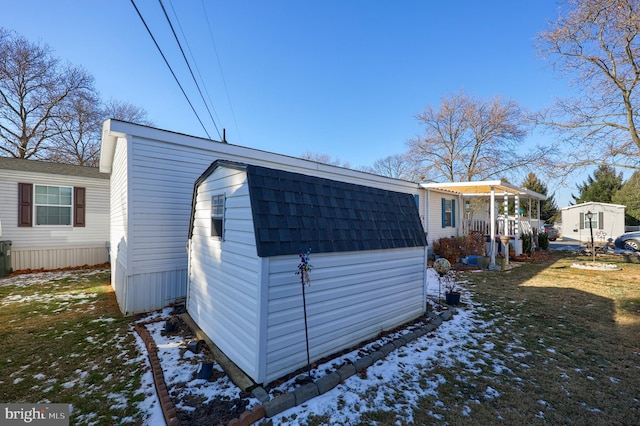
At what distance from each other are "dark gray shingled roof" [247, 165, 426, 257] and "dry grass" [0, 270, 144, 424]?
7.30 ft

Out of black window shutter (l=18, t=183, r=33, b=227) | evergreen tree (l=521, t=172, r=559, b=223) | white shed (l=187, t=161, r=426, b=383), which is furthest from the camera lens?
evergreen tree (l=521, t=172, r=559, b=223)

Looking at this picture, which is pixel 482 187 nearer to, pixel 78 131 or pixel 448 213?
pixel 448 213

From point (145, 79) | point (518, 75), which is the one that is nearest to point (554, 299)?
point (518, 75)

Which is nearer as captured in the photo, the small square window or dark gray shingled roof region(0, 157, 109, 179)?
dark gray shingled roof region(0, 157, 109, 179)

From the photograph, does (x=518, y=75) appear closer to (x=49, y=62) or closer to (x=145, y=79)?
(x=145, y=79)

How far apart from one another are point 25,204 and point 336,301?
454 inches

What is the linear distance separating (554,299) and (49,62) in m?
26.3

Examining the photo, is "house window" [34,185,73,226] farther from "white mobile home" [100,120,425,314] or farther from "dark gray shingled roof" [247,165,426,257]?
"dark gray shingled roof" [247,165,426,257]

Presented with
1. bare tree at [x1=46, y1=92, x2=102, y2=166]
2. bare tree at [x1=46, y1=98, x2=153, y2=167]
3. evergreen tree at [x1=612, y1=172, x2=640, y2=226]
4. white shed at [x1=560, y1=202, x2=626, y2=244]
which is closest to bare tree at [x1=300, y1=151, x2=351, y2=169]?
bare tree at [x1=46, y1=98, x2=153, y2=167]

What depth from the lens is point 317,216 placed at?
3.45 m

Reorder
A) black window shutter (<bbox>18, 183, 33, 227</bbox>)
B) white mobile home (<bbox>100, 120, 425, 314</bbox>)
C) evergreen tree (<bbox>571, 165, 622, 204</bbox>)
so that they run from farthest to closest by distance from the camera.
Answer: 1. evergreen tree (<bbox>571, 165, 622, 204</bbox>)
2. black window shutter (<bbox>18, 183, 33, 227</bbox>)
3. white mobile home (<bbox>100, 120, 425, 314</bbox>)

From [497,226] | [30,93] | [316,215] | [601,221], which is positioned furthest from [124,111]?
[601,221]

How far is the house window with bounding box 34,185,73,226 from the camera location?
907 cm

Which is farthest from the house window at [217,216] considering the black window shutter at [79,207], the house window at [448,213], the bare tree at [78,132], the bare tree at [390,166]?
the bare tree at [390,166]
